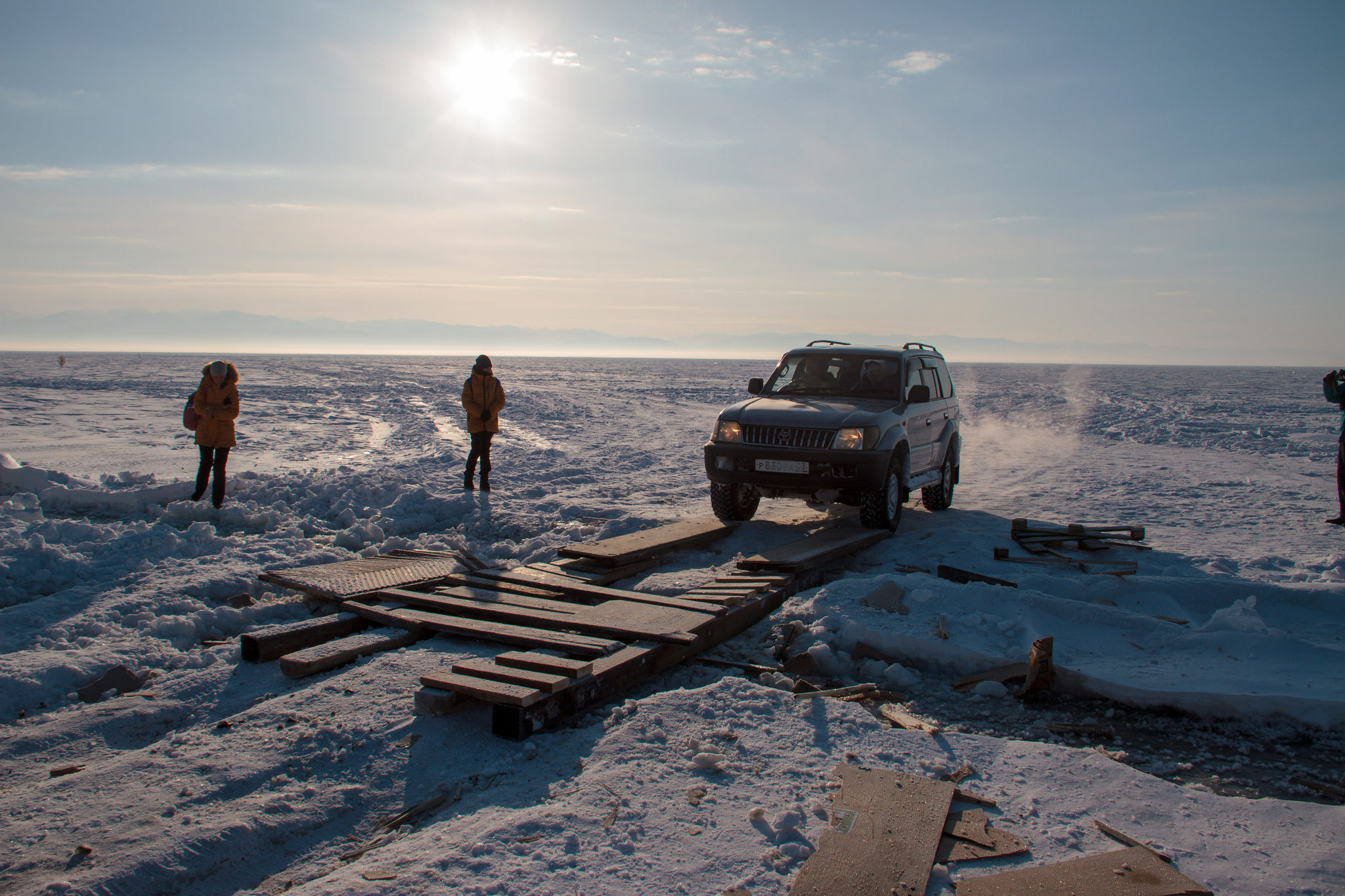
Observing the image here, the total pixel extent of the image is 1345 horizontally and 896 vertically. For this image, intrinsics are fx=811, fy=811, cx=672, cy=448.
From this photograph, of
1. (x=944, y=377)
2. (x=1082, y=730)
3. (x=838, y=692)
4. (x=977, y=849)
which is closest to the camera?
(x=977, y=849)

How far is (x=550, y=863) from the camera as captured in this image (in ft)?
9.37

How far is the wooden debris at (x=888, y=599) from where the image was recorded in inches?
225

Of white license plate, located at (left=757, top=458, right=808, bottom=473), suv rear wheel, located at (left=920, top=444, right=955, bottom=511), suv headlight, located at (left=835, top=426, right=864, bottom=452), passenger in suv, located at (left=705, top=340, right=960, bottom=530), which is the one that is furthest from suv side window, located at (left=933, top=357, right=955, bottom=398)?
white license plate, located at (left=757, top=458, right=808, bottom=473)

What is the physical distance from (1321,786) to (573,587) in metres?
4.46

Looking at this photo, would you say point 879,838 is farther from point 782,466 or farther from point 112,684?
point 782,466

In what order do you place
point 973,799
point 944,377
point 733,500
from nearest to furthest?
point 973,799, point 733,500, point 944,377

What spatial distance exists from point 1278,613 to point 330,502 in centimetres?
935

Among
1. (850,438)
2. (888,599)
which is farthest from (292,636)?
(850,438)

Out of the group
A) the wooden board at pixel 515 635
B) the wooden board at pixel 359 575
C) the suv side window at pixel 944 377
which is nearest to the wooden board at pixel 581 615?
the wooden board at pixel 515 635

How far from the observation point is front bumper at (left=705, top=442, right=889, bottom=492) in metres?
8.00

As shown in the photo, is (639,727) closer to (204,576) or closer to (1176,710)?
(1176,710)

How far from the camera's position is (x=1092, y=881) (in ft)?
9.28

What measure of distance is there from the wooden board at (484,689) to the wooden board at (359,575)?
6.36 ft

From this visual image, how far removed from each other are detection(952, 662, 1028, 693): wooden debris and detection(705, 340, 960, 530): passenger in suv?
321cm
